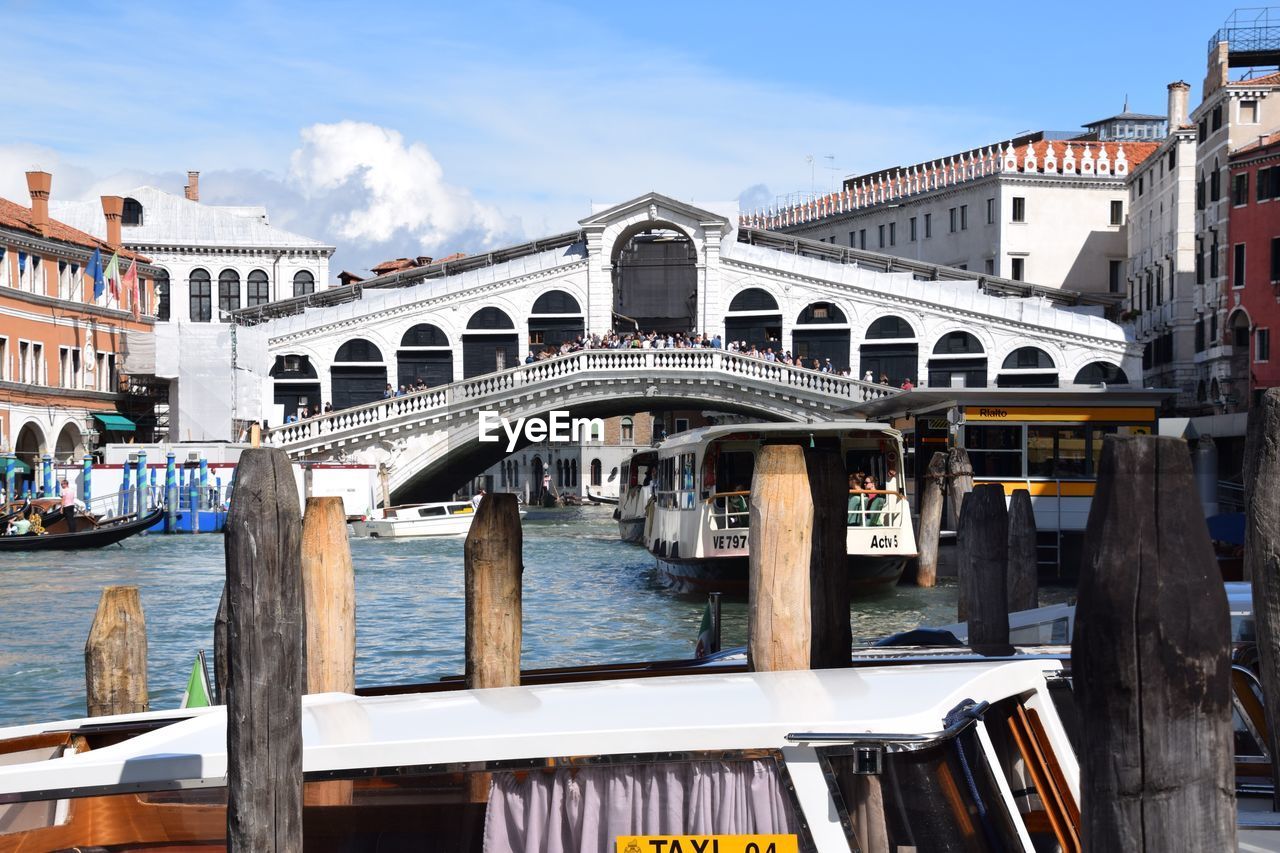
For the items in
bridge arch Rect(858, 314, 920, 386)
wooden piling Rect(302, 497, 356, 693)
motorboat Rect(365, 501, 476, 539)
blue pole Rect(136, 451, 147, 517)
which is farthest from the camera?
bridge arch Rect(858, 314, 920, 386)

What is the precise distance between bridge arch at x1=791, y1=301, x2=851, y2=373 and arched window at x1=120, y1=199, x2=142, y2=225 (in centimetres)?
1945

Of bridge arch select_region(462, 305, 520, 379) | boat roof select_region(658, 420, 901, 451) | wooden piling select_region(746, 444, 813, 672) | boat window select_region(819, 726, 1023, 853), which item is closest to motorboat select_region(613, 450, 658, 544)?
bridge arch select_region(462, 305, 520, 379)

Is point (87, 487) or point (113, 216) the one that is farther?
point (113, 216)

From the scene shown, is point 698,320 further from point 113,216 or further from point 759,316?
point 113,216

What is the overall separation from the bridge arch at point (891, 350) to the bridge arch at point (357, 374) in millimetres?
10824

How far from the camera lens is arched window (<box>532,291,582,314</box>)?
1436 inches

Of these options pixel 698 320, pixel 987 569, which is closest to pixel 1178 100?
pixel 698 320

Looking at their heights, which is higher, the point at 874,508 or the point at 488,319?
the point at 488,319

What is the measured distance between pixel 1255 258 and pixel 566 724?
1020 inches

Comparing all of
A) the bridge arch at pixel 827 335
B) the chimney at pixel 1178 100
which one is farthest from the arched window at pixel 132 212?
the chimney at pixel 1178 100

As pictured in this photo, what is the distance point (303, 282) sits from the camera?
144 ft

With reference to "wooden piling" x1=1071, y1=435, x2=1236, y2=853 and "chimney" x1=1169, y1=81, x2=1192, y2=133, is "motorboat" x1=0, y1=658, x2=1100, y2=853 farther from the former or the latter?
"chimney" x1=1169, y1=81, x2=1192, y2=133

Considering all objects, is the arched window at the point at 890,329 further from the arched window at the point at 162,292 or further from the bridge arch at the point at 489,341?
the arched window at the point at 162,292

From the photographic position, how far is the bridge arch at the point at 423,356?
35.8 m
